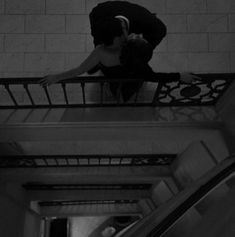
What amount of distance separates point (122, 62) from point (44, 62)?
1.38 metres

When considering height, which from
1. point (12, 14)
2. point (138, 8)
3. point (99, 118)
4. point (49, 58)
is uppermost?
point (12, 14)

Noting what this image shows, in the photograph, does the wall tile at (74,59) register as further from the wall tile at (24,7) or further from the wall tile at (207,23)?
the wall tile at (207,23)

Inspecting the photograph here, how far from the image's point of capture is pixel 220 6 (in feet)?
14.2

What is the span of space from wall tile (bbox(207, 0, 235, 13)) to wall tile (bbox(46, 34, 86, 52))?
1412 mm

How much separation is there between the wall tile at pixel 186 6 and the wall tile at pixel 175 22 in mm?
72

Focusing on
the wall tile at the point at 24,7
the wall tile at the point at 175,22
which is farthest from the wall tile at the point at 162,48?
the wall tile at the point at 24,7

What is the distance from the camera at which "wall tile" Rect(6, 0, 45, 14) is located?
4312mm

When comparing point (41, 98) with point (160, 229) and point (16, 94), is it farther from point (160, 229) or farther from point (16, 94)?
point (160, 229)

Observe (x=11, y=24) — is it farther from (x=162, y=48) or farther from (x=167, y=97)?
(x=167, y=97)

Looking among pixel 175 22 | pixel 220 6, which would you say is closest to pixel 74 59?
pixel 175 22

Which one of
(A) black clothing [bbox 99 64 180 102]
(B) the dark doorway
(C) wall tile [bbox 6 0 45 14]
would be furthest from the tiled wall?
(B) the dark doorway

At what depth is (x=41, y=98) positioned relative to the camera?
3830 mm

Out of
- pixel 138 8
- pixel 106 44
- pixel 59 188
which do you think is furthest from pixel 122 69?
pixel 59 188

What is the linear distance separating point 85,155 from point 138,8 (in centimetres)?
197
